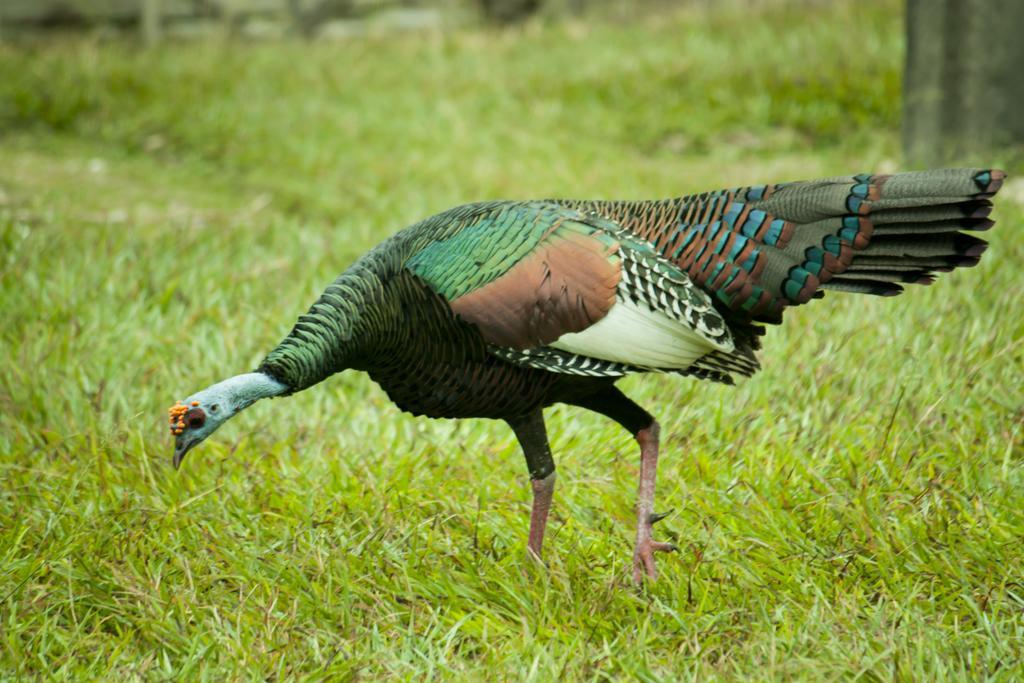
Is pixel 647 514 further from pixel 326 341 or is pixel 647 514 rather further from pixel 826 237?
pixel 326 341

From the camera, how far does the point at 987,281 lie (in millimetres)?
5008

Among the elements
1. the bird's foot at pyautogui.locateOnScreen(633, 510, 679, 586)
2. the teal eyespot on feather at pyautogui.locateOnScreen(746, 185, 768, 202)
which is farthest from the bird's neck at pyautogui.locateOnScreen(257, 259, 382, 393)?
the teal eyespot on feather at pyautogui.locateOnScreen(746, 185, 768, 202)

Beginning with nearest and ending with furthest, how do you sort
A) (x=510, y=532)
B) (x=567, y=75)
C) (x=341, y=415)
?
(x=510, y=532) < (x=341, y=415) < (x=567, y=75)

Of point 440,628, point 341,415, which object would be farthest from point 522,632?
point 341,415

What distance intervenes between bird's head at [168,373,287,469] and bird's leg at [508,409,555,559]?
2.39 ft

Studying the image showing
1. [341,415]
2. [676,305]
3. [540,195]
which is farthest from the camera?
[540,195]

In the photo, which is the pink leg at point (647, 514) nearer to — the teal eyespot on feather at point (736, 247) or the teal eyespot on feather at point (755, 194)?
the teal eyespot on feather at point (736, 247)

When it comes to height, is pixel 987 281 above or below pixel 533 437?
above

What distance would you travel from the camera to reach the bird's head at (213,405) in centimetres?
309

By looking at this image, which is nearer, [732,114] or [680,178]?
[680,178]

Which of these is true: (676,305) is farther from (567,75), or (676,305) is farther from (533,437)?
(567,75)

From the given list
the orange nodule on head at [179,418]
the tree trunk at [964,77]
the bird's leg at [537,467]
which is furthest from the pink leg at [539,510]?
the tree trunk at [964,77]

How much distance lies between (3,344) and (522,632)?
281cm

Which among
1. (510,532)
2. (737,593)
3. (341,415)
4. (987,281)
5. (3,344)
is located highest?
(987,281)
